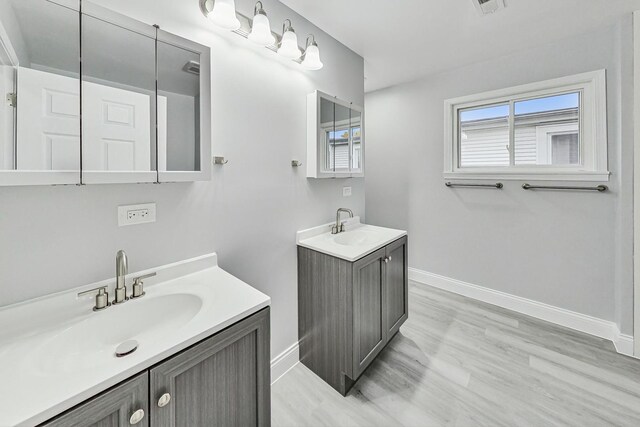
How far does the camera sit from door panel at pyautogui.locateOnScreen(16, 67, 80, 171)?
808 mm

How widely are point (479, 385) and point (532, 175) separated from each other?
1862mm

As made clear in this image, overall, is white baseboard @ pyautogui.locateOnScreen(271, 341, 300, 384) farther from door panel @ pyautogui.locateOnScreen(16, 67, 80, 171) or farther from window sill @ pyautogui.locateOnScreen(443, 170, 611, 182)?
window sill @ pyautogui.locateOnScreen(443, 170, 611, 182)

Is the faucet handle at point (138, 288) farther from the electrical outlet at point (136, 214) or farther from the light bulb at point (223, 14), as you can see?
the light bulb at point (223, 14)

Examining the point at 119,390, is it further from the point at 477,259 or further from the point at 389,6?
the point at 477,259

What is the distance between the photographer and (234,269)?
1.48 m

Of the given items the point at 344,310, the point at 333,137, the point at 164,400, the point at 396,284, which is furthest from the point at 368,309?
the point at 333,137

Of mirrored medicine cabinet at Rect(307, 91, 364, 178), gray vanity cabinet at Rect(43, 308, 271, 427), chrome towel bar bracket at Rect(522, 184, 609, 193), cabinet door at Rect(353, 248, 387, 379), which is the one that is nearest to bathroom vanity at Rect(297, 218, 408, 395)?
cabinet door at Rect(353, 248, 387, 379)

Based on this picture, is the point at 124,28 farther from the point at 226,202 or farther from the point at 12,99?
the point at 226,202

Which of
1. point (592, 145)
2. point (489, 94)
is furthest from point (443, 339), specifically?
point (489, 94)

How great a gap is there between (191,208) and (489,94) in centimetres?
290

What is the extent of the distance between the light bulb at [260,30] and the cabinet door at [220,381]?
1.39 meters

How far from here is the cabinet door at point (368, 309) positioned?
5.04 ft

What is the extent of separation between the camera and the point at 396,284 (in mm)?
1972

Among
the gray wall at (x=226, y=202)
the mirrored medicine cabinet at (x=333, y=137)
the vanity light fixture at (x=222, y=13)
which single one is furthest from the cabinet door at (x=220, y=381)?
the vanity light fixture at (x=222, y=13)
